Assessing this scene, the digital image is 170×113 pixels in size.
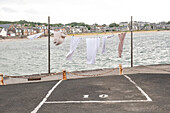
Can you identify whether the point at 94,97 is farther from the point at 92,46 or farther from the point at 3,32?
the point at 3,32

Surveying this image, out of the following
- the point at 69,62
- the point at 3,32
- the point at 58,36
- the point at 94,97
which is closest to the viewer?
the point at 94,97

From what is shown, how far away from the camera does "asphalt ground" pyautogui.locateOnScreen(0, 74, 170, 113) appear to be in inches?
329

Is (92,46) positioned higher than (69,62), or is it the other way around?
(92,46)

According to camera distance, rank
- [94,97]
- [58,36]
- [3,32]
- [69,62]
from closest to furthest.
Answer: [94,97] → [58,36] → [69,62] → [3,32]

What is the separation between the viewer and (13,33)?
193 m

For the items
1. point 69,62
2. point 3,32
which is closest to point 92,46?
point 69,62

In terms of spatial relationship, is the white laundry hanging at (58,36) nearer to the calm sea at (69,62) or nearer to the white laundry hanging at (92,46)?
the calm sea at (69,62)

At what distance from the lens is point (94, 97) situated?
9.98m

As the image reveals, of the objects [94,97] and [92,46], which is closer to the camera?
[94,97]

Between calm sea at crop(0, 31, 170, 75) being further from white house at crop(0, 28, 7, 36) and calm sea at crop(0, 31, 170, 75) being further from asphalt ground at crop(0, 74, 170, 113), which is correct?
white house at crop(0, 28, 7, 36)

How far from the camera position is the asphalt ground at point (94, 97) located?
8.37m

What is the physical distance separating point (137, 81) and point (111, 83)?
5.29 feet

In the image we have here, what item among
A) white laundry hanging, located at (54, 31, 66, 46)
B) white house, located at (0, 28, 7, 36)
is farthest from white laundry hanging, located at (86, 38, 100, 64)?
white house, located at (0, 28, 7, 36)

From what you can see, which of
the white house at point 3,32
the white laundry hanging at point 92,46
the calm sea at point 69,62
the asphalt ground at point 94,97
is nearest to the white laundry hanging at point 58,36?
the calm sea at point 69,62
